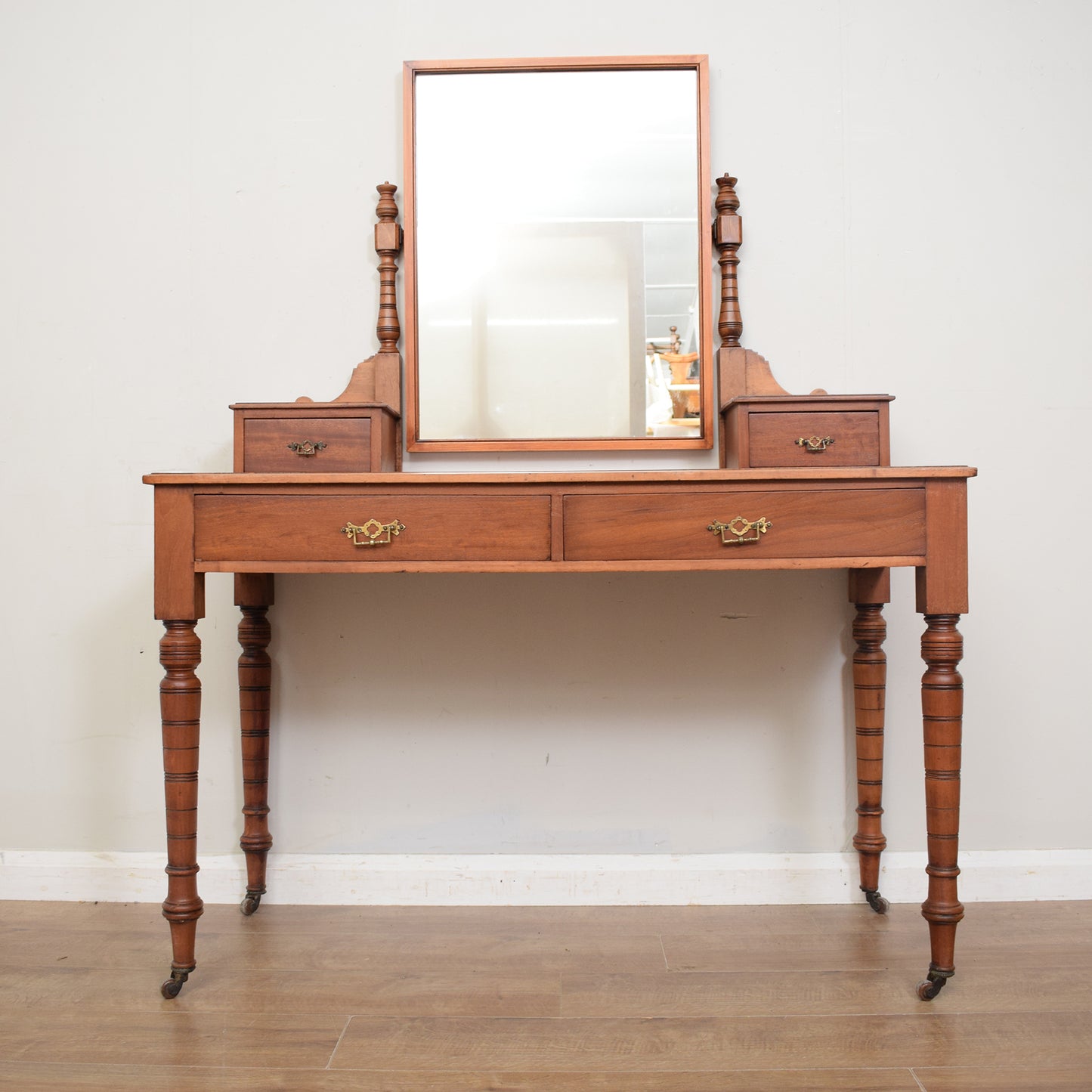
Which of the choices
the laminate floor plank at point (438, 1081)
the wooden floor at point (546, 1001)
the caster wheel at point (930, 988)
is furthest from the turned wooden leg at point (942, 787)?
the laminate floor plank at point (438, 1081)

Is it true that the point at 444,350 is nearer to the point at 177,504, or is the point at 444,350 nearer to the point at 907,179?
the point at 177,504

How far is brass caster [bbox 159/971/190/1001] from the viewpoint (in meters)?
1.76

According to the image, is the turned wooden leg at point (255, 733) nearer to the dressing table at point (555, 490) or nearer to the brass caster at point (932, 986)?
the dressing table at point (555, 490)

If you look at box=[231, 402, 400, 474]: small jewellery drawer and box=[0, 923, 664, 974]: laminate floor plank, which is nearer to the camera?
box=[0, 923, 664, 974]: laminate floor plank

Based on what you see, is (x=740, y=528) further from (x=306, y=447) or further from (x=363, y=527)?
(x=306, y=447)

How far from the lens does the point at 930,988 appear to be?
5.63 feet

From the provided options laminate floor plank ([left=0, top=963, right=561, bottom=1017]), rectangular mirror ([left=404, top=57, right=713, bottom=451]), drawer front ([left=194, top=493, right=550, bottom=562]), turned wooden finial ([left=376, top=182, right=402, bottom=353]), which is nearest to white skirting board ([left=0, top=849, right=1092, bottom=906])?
laminate floor plank ([left=0, top=963, right=561, bottom=1017])

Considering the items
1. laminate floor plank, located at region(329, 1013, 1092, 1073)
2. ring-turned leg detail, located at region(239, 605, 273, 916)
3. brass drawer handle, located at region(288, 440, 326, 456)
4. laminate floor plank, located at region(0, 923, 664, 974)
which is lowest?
laminate floor plank, located at region(0, 923, 664, 974)

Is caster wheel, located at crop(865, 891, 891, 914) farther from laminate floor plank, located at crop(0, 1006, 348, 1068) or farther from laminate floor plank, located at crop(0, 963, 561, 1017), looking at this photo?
laminate floor plank, located at crop(0, 1006, 348, 1068)

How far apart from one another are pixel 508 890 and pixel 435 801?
290 mm

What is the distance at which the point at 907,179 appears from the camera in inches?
92.0

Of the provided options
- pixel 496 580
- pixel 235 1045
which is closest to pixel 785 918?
pixel 496 580

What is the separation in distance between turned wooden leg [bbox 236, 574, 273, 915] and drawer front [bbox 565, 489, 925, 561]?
3.02 ft

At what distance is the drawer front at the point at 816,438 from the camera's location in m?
2.09
